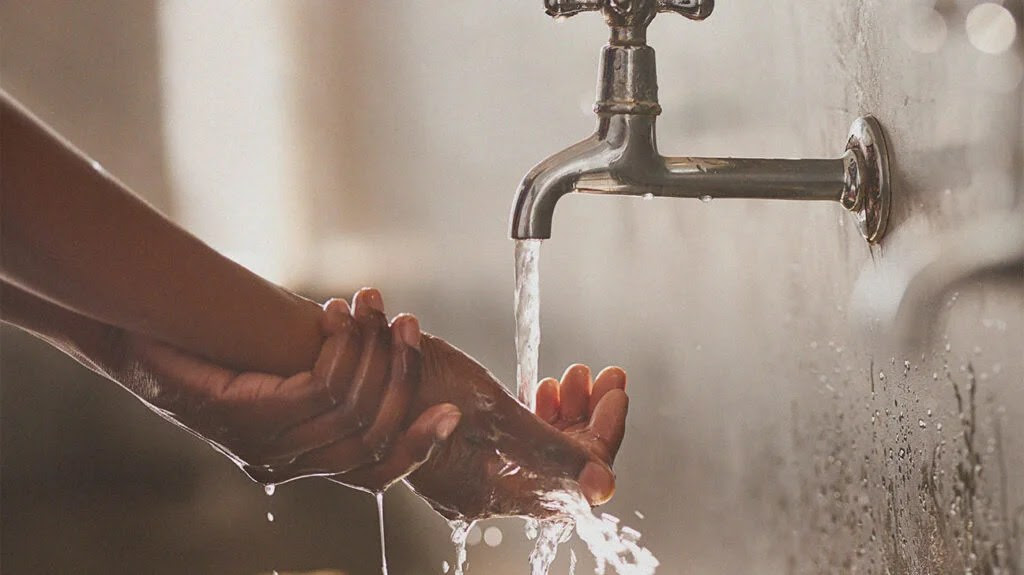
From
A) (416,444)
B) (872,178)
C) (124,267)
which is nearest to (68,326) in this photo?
(124,267)

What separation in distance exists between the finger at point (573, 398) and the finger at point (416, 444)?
132 mm

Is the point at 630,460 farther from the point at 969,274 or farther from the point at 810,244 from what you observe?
the point at 969,274

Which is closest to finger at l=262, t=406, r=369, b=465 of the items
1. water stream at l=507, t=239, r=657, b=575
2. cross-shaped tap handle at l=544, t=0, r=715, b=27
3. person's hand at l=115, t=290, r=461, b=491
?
person's hand at l=115, t=290, r=461, b=491

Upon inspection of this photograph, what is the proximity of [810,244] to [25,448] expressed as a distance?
1.20 meters

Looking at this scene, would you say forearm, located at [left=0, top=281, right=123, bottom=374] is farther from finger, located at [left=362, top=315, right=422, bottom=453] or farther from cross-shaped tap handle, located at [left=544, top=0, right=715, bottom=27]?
cross-shaped tap handle, located at [left=544, top=0, right=715, bottom=27]

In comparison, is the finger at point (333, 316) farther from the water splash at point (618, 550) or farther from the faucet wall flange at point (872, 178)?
the water splash at point (618, 550)

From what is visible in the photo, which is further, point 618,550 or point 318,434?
point 618,550

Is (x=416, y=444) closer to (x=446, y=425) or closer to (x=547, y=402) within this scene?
(x=446, y=425)

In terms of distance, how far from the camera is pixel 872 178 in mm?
581

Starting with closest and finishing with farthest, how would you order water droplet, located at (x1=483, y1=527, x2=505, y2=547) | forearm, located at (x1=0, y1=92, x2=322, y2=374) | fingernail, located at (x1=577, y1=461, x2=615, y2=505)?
forearm, located at (x1=0, y1=92, x2=322, y2=374), fingernail, located at (x1=577, y1=461, x2=615, y2=505), water droplet, located at (x1=483, y1=527, x2=505, y2=547)

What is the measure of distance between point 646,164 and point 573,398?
0.17 meters

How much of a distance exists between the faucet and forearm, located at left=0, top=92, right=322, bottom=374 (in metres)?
0.15

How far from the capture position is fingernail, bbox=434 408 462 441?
21.0 inches

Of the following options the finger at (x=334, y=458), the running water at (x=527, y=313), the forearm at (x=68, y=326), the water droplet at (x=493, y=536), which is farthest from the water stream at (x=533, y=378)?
the water droplet at (x=493, y=536)
